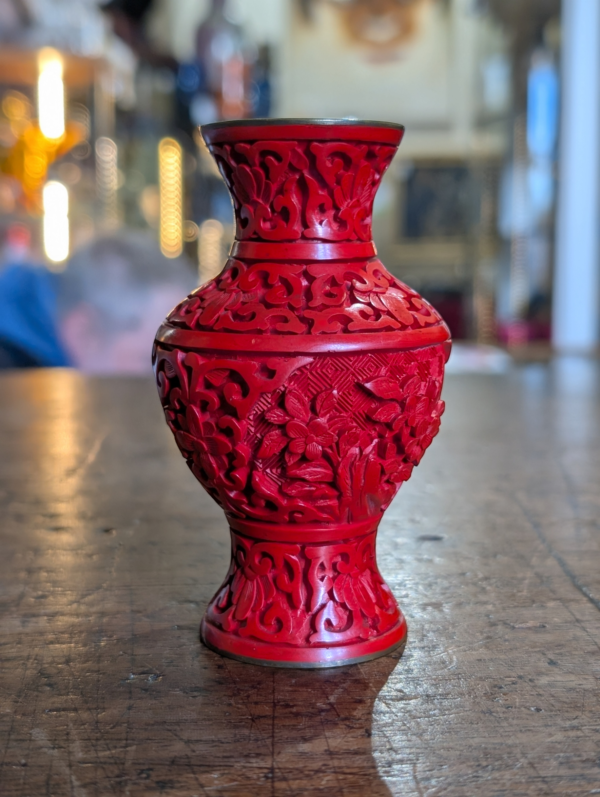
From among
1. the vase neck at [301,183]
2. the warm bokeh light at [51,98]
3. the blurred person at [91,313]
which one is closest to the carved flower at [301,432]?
the vase neck at [301,183]

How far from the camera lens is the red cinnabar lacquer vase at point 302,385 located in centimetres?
55

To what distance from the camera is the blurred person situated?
89.4 inches

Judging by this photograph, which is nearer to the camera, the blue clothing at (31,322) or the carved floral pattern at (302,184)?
the carved floral pattern at (302,184)

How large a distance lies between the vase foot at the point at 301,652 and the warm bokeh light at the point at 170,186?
12.2 ft

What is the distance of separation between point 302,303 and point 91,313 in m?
1.82

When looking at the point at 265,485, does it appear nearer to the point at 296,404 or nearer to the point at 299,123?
the point at 296,404

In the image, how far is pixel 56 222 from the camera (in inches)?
140

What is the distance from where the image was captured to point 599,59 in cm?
367

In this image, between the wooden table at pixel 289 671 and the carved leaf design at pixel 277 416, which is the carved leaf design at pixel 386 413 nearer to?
the carved leaf design at pixel 277 416

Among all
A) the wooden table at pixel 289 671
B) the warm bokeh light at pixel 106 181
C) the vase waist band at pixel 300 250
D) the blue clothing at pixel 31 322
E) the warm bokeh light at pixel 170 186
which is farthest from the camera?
the warm bokeh light at pixel 170 186

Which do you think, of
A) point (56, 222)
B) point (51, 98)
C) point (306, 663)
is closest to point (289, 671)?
point (306, 663)

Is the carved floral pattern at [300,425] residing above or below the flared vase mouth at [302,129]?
below

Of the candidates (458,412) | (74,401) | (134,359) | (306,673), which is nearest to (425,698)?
(306,673)

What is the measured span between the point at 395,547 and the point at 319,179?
14.5 inches
